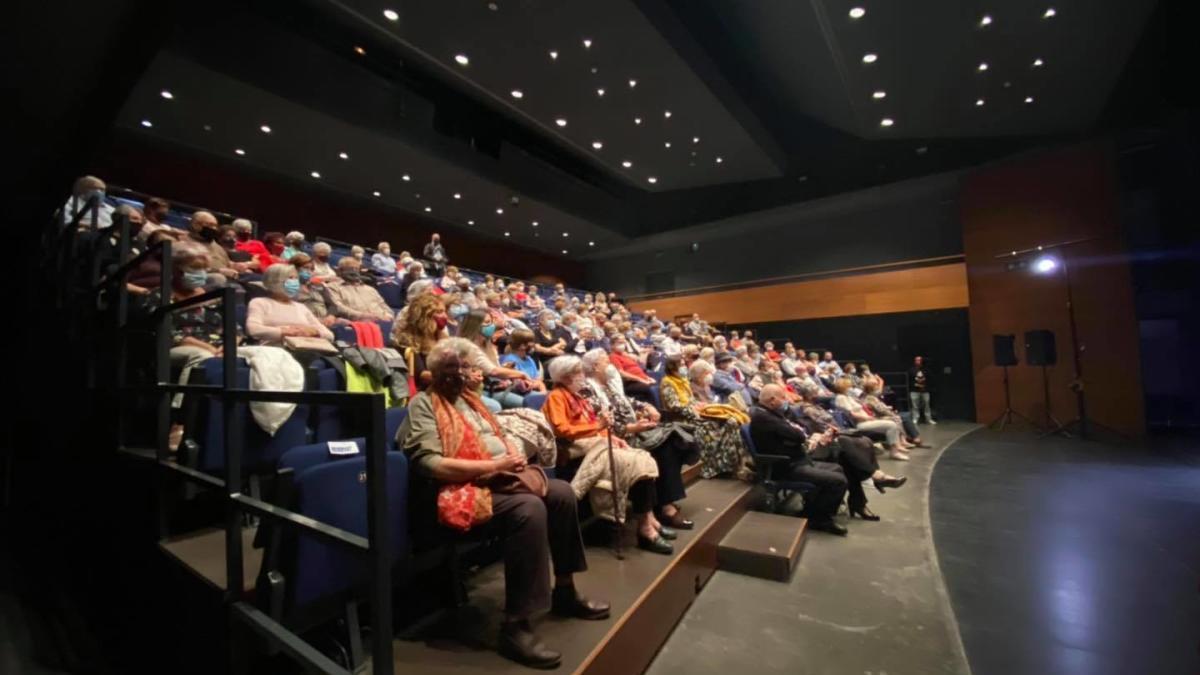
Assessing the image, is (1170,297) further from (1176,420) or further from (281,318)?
(281,318)

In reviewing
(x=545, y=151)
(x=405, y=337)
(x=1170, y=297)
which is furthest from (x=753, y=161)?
(x=405, y=337)

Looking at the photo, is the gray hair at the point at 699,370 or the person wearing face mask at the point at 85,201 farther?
the gray hair at the point at 699,370

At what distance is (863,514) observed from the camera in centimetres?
325

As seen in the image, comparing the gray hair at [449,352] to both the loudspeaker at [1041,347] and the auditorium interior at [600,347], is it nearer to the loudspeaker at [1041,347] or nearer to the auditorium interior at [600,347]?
the auditorium interior at [600,347]

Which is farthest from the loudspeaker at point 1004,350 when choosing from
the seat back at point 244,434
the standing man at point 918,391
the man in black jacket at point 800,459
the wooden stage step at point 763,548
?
the seat back at point 244,434

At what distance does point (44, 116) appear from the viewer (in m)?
3.69

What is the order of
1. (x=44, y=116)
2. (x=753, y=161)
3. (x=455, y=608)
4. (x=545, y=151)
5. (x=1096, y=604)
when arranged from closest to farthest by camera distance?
(x=455, y=608), (x=1096, y=604), (x=44, y=116), (x=753, y=161), (x=545, y=151)

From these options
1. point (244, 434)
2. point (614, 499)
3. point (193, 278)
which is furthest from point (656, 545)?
point (193, 278)

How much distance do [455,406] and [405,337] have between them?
1189mm

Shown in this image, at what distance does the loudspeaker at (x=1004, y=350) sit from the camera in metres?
6.78

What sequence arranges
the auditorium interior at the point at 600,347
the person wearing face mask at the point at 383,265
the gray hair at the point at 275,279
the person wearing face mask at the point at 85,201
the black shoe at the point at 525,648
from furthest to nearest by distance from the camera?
the person wearing face mask at the point at 383,265, the person wearing face mask at the point at 85,201, the gray hair at the point at 275,279, the auditorium interior at the point at 600,347, the black shoe at the point at 525,648

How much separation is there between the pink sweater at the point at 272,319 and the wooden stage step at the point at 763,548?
249cm

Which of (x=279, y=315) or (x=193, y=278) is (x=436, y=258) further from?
(x=193, y=278)

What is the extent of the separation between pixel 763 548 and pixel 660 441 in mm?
805
